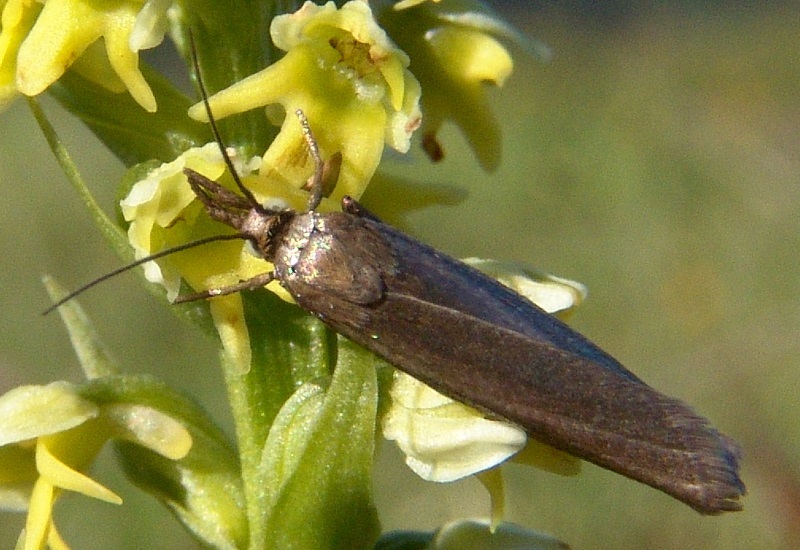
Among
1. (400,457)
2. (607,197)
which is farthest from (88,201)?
(607,197)

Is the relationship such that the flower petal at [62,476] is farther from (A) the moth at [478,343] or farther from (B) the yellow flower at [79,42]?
(B) the yellow flower at [79,42]

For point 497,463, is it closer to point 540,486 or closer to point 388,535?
point 388,535

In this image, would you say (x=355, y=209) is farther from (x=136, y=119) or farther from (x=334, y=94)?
(x=136, y=119)

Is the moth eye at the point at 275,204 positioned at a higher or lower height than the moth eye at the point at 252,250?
higher

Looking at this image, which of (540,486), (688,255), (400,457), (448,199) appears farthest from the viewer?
(688,255)

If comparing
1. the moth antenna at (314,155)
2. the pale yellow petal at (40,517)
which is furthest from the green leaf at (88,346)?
the moth antenna at (314,155)

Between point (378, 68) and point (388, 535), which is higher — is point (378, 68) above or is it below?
above
